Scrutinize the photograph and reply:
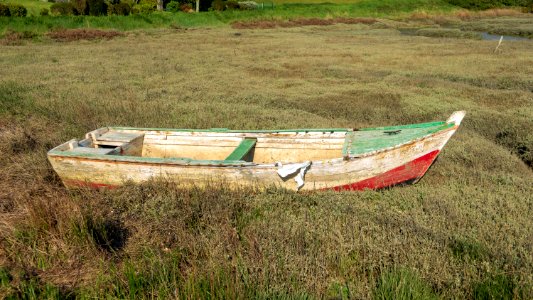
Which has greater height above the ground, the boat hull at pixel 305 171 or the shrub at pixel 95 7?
the shrub at pixel 95 7

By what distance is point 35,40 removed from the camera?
77.1 feet

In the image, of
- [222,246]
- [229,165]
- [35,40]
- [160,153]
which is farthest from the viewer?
[35,40]

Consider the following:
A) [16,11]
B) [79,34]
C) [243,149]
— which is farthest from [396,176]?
[16,11]

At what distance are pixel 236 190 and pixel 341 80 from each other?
9341 millimetres

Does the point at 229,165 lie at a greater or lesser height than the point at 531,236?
greater

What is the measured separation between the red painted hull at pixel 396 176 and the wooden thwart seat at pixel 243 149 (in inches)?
55.3

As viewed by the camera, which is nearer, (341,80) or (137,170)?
(137,170)

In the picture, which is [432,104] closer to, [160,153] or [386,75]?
[386,75]

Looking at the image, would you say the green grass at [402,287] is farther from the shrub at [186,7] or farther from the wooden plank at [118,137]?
the shrub at [186,7]

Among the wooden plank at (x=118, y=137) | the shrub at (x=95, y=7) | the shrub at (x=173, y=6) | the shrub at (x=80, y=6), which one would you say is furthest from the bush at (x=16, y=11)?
the wooden plank at (x=118, y=137)

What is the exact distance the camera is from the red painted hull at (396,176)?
5.41 m

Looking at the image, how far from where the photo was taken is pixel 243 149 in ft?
19.7

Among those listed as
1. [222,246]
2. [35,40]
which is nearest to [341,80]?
[222,246]

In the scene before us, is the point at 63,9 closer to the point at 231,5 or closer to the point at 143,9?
the point at 143,9
